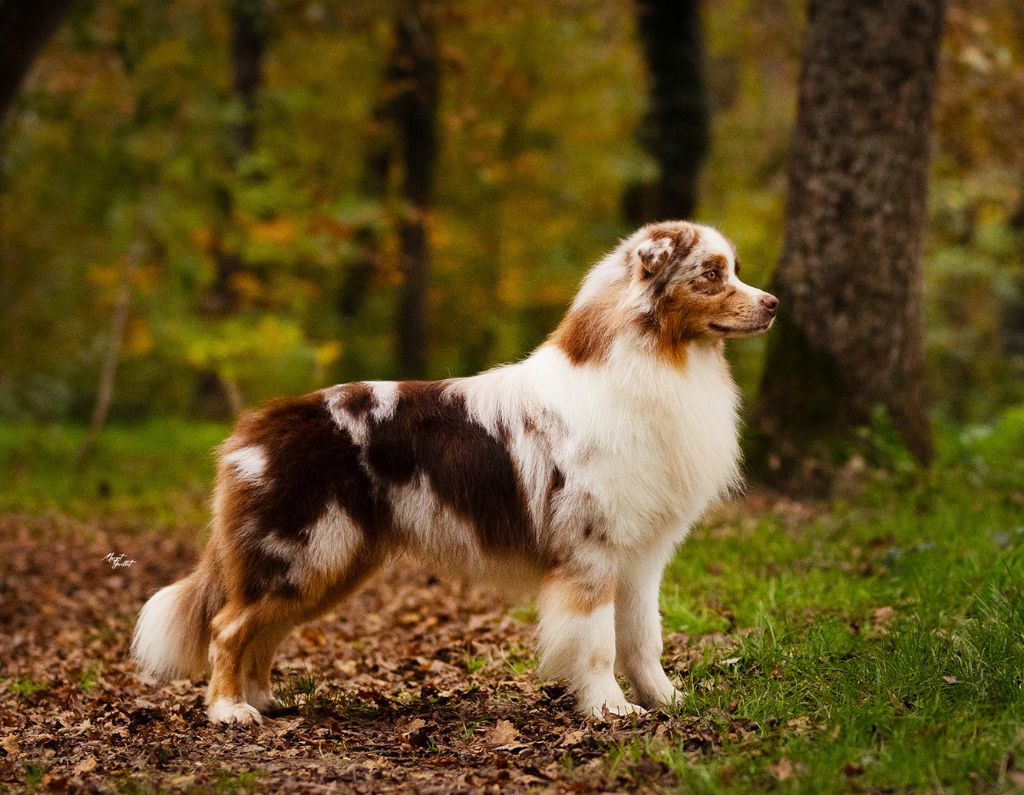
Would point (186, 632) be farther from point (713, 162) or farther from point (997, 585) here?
point (713, 162)

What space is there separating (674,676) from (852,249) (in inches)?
176

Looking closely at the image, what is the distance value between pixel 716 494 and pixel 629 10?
11.3m

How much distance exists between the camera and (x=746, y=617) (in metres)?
5.93

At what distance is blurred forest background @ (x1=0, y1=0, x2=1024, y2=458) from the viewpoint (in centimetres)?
1362

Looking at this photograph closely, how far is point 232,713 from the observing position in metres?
4.93

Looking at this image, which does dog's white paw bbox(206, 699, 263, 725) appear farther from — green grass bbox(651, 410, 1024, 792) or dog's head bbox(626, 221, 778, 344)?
dog's head bbox(626, 221, 778, 344)

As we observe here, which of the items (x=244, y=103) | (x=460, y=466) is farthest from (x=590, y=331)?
(x=244, y=103)

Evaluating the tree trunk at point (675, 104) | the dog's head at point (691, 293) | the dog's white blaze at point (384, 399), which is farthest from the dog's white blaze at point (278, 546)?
the tree trunk at point (675, 104)

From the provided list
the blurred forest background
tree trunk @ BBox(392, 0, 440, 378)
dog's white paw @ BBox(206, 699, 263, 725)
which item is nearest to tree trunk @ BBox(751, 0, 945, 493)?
the blurred forest background

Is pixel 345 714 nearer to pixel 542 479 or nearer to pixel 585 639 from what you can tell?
pixel 585 639

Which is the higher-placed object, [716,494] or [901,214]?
[901,214]

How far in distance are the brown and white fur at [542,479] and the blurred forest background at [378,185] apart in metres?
4.86

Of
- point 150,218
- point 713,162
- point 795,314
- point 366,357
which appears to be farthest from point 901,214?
point 366,357

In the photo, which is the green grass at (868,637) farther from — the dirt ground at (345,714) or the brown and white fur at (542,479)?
the brown and white fur at (542,479)
